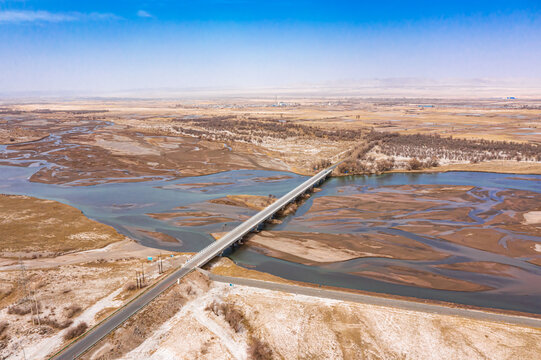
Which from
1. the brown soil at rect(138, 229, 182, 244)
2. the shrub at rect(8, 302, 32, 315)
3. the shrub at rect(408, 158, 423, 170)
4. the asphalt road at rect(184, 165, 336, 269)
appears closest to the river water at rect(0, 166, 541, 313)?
the brown soil at rect(138, 229, 182, 244)

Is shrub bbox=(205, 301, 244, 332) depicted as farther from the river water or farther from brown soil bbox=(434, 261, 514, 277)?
brown soil bbox=(434, 261, 514, 277)

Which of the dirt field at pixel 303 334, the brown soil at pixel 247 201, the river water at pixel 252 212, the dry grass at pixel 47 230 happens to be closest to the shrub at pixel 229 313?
the dirt field at pixel 303 334


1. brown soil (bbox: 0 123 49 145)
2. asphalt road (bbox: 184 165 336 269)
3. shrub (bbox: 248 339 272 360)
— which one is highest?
brown soil (bbox: 0 123 49 145)

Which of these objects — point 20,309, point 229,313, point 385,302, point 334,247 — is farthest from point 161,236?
point 385,302

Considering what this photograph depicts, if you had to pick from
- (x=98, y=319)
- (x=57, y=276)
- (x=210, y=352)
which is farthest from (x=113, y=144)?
(x=210, y=352)

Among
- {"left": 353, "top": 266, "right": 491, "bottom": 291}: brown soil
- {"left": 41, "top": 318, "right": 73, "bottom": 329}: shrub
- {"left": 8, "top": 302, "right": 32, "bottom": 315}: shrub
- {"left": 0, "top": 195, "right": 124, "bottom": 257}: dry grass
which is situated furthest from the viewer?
{"left": 0, "top": 195, "right": 124, "bottom": 257}: dry grass

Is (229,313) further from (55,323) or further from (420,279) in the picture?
(420,279)

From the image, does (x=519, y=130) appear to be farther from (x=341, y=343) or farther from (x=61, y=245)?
(x=61, y=245)

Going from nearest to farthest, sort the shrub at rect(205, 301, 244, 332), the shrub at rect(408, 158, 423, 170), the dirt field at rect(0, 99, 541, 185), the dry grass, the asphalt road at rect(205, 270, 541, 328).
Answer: the shrub at rect(205, 301, 244, 332), the asphalt road at rect(205, 270, 541, 328), the dry grass, the dirt field at rect(0, 99, 541, 185), the shrub at rect(408, 158, 423, 170)
